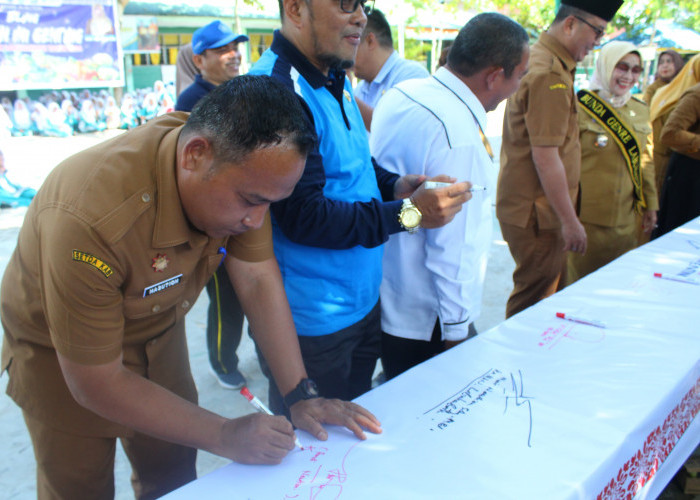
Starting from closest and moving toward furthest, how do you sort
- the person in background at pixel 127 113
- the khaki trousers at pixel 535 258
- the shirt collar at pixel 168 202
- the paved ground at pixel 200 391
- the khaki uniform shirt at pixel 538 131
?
the shirt collar at pixel 168 202 → the paved ground at pixel 200 391 → the khaki uniform shirt at pixel 538 131 → the khaki trousers at pixel 535 258 → the person in background at pixel 127 113

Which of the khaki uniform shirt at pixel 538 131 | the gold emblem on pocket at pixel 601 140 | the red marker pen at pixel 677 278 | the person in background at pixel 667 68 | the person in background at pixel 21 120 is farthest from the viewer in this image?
the person in background at pixel 21 120

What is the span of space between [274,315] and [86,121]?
1170 cm

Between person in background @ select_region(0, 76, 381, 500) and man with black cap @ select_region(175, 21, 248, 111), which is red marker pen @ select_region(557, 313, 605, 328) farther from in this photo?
man with black cap @ select_region(175, 21, 248, 111)

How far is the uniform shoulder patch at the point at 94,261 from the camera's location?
88 centimetres

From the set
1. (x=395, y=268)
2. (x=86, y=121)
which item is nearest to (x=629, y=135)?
(x=395, y=268)

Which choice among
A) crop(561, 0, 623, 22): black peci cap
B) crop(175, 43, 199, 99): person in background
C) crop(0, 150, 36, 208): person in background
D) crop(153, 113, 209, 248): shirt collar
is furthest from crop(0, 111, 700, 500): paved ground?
crop(561, 0, 623, 22): black peci cap

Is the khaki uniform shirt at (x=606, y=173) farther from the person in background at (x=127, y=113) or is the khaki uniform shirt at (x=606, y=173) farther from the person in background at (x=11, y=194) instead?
the person in background at (x=127, y=113)

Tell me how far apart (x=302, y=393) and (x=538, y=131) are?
1.66 m

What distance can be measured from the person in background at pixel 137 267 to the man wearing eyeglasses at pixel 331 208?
0.16 m

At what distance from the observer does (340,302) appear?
4.79ft

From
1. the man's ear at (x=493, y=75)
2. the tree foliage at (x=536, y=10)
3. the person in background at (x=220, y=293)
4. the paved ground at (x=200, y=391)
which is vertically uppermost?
the tree foliage at (x=536, y=10)

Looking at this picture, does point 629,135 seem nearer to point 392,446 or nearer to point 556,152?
point 556,152
